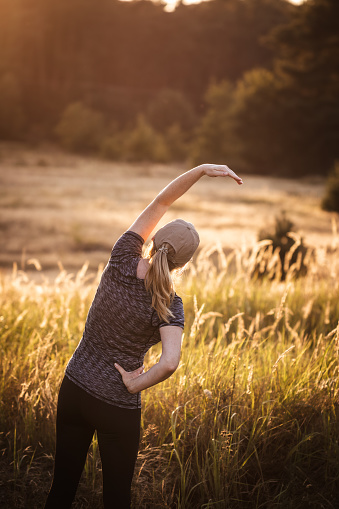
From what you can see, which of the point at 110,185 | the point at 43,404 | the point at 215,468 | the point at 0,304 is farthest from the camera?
the point at 110,185

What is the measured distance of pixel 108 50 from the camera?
61.2 meters

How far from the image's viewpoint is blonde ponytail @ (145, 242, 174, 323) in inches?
83.5

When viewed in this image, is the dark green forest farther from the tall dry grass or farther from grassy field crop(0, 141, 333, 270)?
the tall dry grass

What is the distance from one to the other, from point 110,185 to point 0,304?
65.8ft

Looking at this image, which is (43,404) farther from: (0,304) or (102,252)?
(102,252)

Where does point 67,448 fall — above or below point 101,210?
below

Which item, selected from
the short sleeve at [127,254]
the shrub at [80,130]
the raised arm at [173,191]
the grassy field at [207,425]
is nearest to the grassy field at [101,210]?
the grassy field at [207,425]

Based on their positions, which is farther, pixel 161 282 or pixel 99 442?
pixel 99 442

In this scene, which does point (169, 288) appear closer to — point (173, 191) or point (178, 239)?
point (178, 239)

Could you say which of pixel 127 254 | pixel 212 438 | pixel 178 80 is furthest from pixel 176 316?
pixel 178 80

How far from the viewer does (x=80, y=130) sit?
148 feet

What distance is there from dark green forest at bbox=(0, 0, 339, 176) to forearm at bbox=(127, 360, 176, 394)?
33511 millimetres

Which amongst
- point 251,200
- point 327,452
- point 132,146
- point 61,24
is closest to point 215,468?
point 327,452

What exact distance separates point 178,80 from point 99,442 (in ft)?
204
